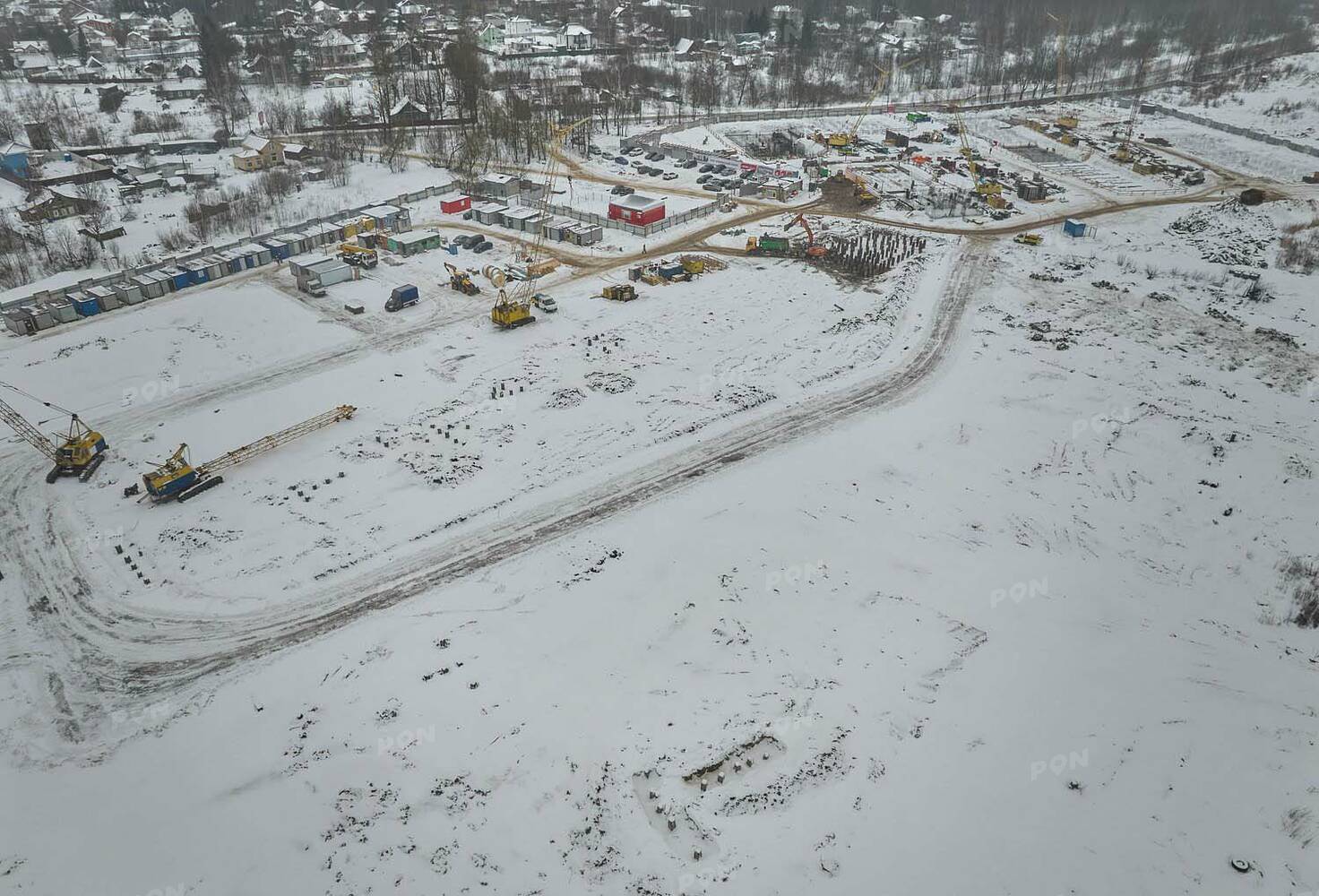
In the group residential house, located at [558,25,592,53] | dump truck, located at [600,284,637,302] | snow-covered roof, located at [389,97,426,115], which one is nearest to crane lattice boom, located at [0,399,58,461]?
dump truck, located at [600,284,637,302]

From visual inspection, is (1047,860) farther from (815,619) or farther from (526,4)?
(526,4)

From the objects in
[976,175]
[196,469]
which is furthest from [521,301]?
[976,175]

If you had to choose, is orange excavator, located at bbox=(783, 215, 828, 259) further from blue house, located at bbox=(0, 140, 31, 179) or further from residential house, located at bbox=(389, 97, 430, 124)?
blue house, located at bbox=(0, 140, 31, 179)

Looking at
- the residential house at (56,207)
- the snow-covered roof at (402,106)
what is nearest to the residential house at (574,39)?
the snow-covered roof at (402,106)

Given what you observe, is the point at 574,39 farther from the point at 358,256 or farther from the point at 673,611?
the point at 673,611

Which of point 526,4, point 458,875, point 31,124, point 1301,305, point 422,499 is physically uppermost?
point 526,4

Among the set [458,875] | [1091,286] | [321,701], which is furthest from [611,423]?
[1091,286]

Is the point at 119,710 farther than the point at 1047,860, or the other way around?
the point at 119,710

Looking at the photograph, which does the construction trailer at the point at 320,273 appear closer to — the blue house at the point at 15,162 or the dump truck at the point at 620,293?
the dump truck at the point at 620,293
